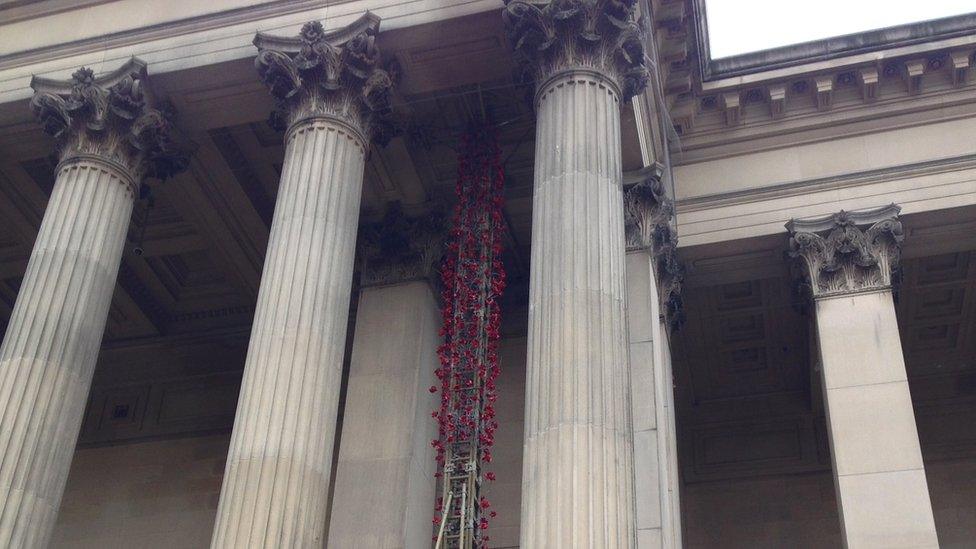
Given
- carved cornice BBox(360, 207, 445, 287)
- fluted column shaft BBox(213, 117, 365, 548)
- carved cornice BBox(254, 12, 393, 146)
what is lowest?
fluted column shaft BBox(213, 117, 365, 548)

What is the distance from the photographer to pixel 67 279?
1595cm

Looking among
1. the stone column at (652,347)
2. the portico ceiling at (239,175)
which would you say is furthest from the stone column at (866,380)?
the portico ceiling at (239,175)

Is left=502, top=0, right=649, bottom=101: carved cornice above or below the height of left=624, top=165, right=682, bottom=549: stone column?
above

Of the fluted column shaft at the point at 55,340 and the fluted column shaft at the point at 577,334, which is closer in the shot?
the fluted column shaft at the point at 577,334

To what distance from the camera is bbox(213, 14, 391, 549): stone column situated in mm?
13031

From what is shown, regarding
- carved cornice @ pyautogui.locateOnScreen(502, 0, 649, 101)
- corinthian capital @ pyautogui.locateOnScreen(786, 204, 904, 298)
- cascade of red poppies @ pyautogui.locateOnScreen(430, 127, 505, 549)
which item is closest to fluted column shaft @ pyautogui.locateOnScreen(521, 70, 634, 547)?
carved cornice @ pyautogui.locateOnScreen(502, 0, 649, 101)

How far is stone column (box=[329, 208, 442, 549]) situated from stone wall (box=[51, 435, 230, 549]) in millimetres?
6613

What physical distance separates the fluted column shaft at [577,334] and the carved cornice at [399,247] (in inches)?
175

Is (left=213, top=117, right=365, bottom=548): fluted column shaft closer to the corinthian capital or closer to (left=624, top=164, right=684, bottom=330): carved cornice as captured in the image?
(left=624, top=164, right=684, bottom=330): carved cornice

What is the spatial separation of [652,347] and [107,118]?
9006mm

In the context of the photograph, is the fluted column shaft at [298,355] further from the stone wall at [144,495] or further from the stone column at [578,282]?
the stone wall at [144,495]

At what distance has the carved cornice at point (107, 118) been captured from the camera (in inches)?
680

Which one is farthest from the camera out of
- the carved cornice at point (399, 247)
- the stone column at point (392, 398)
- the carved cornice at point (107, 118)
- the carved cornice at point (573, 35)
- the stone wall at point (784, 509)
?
Result: the stone wall at point (784, 509)

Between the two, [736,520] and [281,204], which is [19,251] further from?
[736,520]
